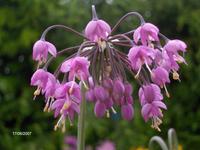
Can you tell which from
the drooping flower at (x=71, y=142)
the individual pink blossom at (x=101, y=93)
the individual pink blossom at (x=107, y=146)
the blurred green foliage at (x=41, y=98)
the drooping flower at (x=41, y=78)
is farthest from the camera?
the blurred green foliage at (x=41, y=98)

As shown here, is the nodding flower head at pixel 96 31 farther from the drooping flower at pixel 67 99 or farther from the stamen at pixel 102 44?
the drooping flower at pixel 67 99

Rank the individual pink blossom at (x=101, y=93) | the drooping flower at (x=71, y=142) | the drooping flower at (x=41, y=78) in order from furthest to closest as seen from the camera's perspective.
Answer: the drooping flower at (x=71, y=142) < the drooping flower at (x=41, y=78) < the individual pink blossom at (x=101, y=93)

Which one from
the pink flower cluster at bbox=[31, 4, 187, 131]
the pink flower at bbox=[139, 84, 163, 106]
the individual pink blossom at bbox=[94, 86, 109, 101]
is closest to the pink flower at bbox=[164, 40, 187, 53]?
the pink flower cluster at bbox=[31, 4, 187, 131]

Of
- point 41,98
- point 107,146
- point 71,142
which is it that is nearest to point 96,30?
point 107,146

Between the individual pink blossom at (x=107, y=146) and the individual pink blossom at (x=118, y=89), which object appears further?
the individual pink blossom at (x=107, y=146)

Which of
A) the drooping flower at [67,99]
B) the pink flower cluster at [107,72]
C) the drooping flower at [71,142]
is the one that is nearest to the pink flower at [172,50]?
the pink flower cluster at [107,72]

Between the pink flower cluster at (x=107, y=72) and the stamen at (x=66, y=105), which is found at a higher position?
the pink flower cluster at (x=107, y=72)

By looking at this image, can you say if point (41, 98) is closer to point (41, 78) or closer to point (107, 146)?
point (107, 146)
